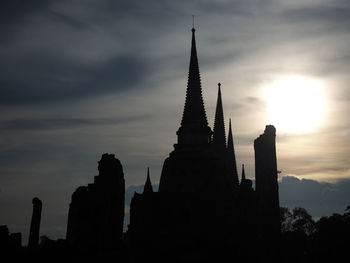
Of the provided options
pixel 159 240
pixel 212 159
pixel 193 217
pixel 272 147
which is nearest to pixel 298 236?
pixel 212 159

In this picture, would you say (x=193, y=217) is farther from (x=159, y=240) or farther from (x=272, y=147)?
(x=272, y=147)

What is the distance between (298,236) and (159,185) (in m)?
16.5

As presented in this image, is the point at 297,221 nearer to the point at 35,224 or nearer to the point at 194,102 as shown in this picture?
the point at 194,102

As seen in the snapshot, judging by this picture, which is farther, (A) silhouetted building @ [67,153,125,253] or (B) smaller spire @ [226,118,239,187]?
(B) smaller spire @ [226,118,239,187]

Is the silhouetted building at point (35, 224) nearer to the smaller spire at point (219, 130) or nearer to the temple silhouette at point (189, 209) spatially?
the temple silhouette at point (189, 209)

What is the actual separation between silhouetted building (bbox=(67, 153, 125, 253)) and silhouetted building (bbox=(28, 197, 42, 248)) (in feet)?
17.5

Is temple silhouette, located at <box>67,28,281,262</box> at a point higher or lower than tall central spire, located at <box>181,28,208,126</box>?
lower

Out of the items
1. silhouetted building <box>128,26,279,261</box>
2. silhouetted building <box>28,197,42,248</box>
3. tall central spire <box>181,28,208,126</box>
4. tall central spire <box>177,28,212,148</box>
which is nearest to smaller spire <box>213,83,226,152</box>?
silhouetted building <box>128,26,279,261</box>

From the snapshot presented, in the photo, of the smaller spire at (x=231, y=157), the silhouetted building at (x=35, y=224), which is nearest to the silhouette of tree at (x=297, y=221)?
the smaller spire at (x=231, y=157)

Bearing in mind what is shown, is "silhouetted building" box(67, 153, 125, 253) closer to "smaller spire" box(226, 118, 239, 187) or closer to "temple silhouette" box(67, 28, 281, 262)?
"temple silhouette" box(67, 28, 281, 262)

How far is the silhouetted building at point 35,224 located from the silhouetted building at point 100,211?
5.35 meters

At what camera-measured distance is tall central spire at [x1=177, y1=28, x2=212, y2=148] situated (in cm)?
5066

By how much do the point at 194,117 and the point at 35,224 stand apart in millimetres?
24618

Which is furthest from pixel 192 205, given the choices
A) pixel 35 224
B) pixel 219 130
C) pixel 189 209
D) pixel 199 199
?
pixel 219 130
